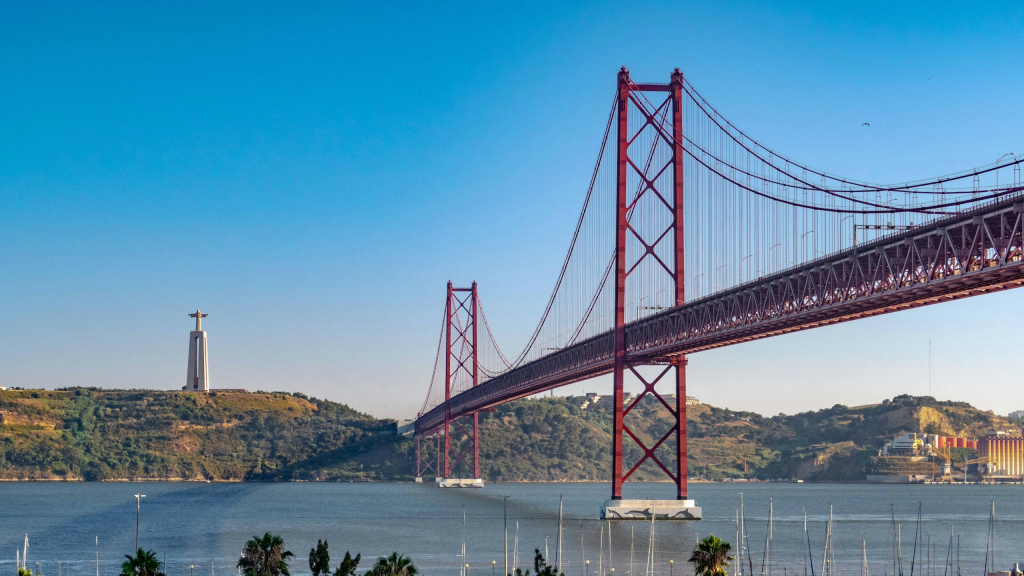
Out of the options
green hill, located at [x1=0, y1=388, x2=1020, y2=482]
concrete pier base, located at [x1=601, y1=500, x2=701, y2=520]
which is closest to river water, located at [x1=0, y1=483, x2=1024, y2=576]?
concrete pier base, located at [x1=601, y1=500, x2=701, y2=520]

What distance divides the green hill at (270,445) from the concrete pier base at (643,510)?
100169 millimetres

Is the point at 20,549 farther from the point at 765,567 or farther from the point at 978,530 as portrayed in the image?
the point at 978,530

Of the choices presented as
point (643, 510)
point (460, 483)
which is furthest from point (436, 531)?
point (460, 483)

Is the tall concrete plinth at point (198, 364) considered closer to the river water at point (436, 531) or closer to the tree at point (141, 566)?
the river water at point (436, 531)

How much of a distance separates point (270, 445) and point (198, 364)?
55.9 ft

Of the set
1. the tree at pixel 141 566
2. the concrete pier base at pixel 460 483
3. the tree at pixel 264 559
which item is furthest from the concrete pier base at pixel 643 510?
the concrete pier base at pixel 460 483

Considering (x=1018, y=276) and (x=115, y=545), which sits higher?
(x=1018, y=276)

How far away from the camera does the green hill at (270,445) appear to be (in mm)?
150875

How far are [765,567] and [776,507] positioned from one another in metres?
53.9

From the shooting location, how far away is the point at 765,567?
1871 inches

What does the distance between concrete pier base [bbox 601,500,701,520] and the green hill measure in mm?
100169

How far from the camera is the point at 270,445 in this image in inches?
6289

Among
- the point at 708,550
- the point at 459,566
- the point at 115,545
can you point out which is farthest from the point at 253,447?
the point at 708,550

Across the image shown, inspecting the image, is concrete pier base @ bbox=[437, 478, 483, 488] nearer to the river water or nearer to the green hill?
the river water
